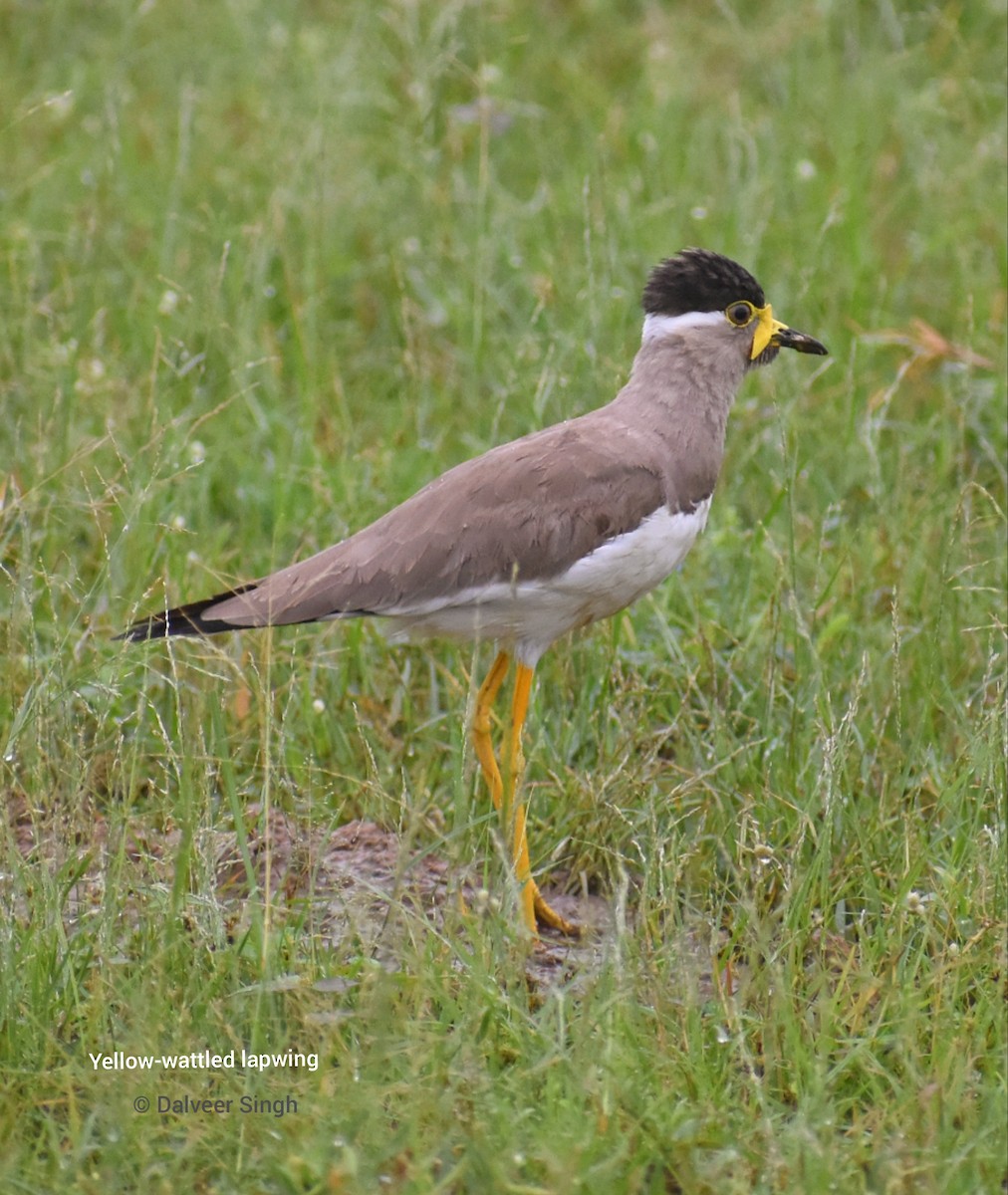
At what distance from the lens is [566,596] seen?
3.97 m

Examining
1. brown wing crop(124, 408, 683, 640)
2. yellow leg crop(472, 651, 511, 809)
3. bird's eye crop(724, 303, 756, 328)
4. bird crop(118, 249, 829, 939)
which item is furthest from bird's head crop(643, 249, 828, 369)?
yellow leg crop(472, 651, 511, 809)

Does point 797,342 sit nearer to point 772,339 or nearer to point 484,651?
point 772,339

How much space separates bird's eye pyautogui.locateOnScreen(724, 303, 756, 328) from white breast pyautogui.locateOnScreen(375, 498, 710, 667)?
0.57m

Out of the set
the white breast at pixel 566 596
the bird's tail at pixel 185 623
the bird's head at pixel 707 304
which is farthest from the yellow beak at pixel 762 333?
the bird's tail at pixel 185 623

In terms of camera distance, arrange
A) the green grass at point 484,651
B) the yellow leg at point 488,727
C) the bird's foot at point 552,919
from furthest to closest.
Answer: the yellow leg at point 488,727
the bird's foot at point 552,919
the green grass at point 484,651

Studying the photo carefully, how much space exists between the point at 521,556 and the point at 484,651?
2.92 ft

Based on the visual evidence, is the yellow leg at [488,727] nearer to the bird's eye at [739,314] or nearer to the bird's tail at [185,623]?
the bird's tail at [185,623]

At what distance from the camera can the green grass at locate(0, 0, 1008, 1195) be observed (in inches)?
118

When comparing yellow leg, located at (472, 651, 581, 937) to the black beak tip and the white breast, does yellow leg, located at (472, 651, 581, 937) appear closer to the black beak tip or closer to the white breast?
the white breast

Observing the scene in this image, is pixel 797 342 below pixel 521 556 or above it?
→ above

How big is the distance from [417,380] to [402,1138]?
338 centimetres

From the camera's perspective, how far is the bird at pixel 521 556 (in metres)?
3.91

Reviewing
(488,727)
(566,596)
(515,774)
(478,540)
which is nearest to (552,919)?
(515,774)

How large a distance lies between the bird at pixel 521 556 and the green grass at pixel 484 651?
0.68 ft
